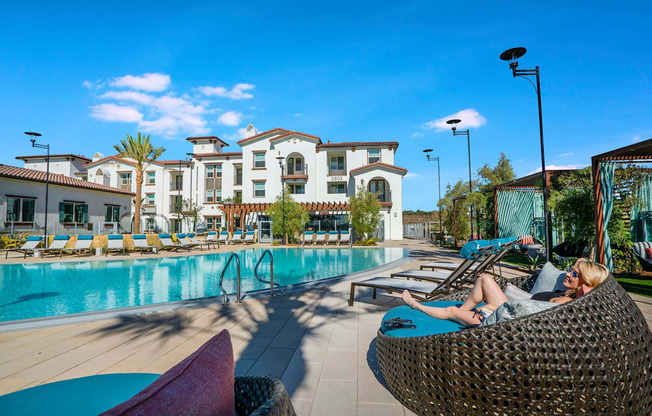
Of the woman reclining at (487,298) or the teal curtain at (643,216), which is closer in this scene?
the woman reclining at (487,298)

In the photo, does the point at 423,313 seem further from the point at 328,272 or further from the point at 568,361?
the point at 328,272

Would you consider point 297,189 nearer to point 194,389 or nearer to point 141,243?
point 141,243

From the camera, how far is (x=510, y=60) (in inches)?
361

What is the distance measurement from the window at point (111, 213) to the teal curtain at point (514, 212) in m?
29.3

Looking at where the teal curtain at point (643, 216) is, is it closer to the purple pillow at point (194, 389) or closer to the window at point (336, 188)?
the purple pillow at point (194, 389)

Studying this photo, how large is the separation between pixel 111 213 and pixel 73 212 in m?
3.61

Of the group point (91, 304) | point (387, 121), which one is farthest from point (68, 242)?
point (387, 121)

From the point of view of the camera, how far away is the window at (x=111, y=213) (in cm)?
2676

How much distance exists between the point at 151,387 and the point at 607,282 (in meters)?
2.39

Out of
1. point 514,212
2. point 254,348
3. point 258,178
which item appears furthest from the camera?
point 258,178

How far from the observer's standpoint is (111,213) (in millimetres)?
27375

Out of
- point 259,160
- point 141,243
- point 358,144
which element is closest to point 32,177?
point 141,243

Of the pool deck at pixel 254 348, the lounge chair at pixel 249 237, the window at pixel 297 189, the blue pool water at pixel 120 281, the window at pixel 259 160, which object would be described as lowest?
the blue pool water at pixel 120 281

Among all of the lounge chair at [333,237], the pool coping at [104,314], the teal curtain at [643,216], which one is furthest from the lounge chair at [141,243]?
the teal curtain at [643,216]
